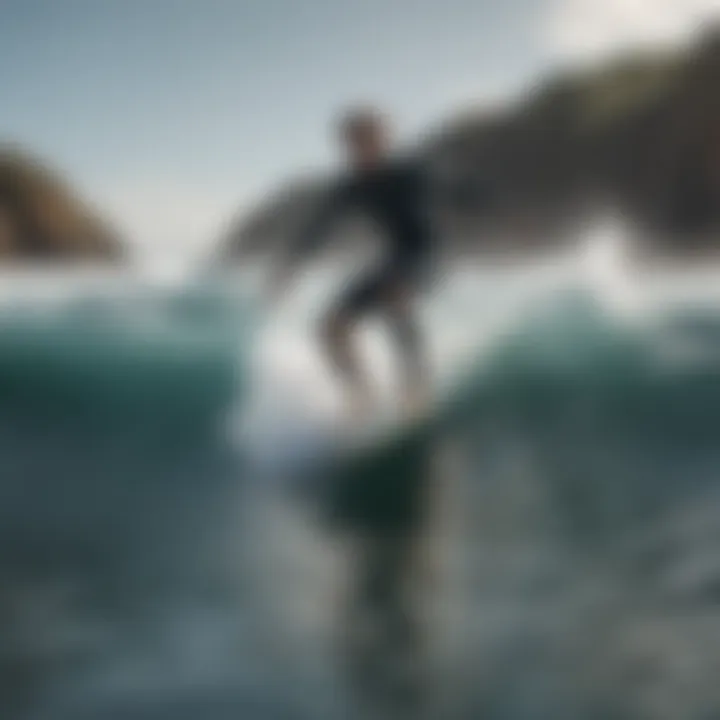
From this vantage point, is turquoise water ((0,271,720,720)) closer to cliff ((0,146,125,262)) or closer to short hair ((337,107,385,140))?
cliff ((0,146,125,262))

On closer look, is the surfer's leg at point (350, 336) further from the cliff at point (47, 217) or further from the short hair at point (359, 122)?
the cliff at point (47, 217)

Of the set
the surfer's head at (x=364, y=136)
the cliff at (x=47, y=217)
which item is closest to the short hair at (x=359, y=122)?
the surfer's head at (x=364, y=136)

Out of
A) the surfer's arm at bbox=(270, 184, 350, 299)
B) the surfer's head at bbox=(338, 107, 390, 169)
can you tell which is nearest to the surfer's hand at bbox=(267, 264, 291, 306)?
the surfer's arm at bbox=(270, 184, 350, 299)

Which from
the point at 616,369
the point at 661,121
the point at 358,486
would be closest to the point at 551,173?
the point at 661,121

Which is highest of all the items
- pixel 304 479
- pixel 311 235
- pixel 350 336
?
pixel 311 235

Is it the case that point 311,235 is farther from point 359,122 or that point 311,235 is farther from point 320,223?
point 359,122

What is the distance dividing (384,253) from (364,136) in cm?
14

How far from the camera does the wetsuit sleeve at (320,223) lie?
159 cm

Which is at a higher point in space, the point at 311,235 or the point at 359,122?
the point at 359,122

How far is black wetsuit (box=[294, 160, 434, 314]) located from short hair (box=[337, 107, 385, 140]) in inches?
1.9

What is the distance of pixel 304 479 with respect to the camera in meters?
1.58

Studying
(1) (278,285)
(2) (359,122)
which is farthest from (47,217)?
(2) (359,122)

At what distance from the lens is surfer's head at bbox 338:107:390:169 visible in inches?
62.7

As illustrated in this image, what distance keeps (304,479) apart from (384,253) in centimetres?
28
